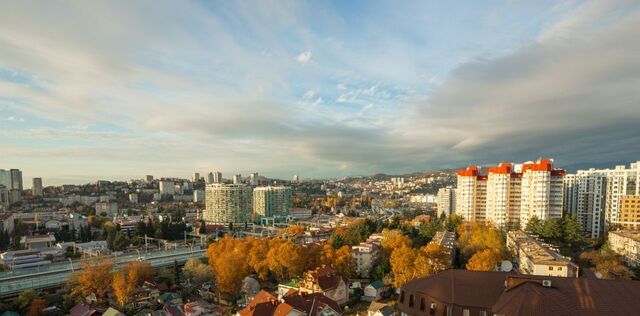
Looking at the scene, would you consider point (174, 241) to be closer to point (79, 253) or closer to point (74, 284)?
point (79, 253)

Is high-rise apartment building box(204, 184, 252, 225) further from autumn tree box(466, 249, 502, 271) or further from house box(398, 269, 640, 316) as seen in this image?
house box(398, 269, 640, 316)

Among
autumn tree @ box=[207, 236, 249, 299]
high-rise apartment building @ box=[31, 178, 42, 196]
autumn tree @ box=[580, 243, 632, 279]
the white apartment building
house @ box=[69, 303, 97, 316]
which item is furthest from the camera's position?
high-rise apartment building @ box=[31, 178, 42, 196]

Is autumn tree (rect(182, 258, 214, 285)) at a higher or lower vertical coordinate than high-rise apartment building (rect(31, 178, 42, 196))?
higher

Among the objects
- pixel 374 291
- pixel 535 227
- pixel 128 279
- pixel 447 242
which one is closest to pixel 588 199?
pixel 535 227

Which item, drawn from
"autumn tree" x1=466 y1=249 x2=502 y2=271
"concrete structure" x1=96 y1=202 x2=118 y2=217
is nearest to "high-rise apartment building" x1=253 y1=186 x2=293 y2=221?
"concrete structure" x1=96 y1=202 x2=118 y2=217

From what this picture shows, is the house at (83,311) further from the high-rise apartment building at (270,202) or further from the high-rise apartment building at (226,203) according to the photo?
the high-rise apartment building at (270,202)

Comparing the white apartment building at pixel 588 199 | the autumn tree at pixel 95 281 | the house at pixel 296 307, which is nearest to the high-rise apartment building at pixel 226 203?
the autumn tree at pixel 95 281
